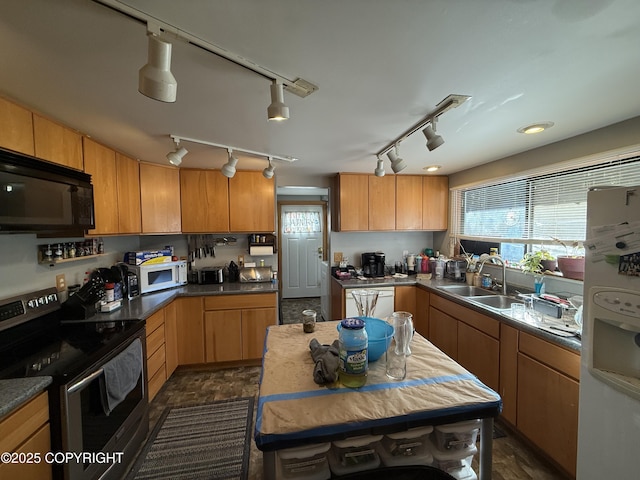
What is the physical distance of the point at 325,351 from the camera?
1.26 m

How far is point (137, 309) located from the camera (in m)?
2.16

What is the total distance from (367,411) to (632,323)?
1207mm

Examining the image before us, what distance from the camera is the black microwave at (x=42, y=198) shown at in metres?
1.23

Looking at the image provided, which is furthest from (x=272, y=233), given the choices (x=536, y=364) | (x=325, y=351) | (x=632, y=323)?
(x=632, y=323)

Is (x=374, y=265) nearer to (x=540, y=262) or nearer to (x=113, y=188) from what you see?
(x=540, y=262)

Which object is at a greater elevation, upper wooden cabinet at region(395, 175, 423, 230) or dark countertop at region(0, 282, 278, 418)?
upper wooden cabinet at region(395, 175, 423, 230)

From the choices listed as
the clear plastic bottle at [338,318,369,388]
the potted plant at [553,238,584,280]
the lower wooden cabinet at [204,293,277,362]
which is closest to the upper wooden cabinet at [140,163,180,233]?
the lower wooden cabinet at [204,293,277,362]

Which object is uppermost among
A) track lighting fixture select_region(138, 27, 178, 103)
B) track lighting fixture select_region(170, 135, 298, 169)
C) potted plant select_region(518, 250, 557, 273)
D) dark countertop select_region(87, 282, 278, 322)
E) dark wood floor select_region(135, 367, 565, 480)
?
track lighting fixture select_region(170, 135, 298, 169)

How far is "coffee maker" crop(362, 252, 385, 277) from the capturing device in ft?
11.2

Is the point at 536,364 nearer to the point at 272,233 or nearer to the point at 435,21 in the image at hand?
the point at 435,21

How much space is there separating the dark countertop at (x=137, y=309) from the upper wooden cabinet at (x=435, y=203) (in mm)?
2277

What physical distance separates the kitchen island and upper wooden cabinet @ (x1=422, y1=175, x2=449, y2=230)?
2626mm

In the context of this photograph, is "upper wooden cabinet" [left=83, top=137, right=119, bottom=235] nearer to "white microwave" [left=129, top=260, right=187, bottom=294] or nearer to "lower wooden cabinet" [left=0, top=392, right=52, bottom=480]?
"white microwave" [left=129, top=260, right=187, bottom=294]

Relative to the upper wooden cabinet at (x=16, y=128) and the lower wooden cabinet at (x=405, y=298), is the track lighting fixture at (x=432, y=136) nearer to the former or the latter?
the lower wooden cabinet at (x=405, y=298)
